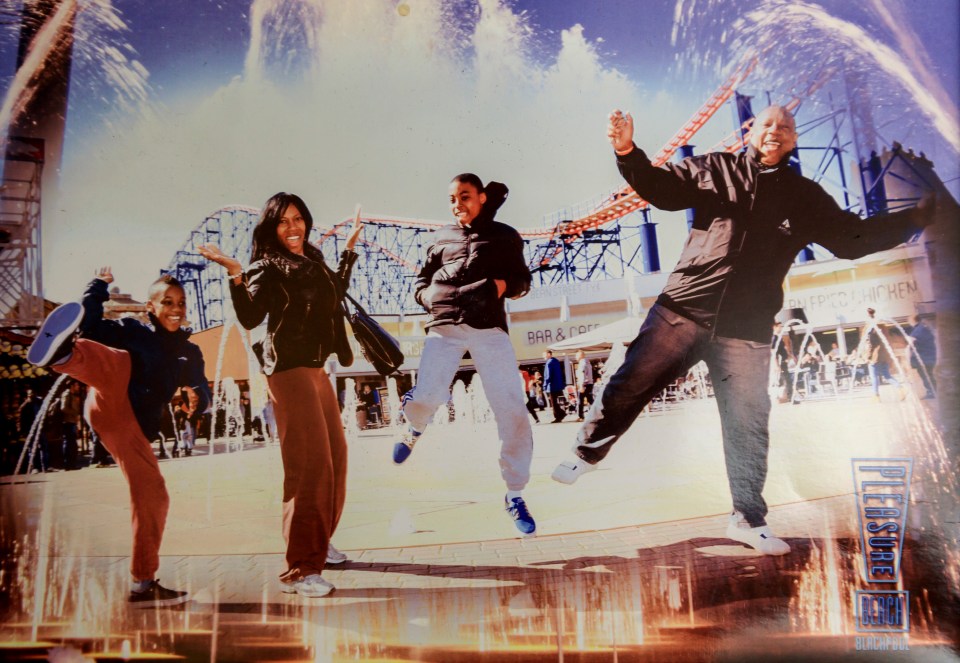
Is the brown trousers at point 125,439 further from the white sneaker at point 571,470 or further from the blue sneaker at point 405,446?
the white sneaker at point 571,470

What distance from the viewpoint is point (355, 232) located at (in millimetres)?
4395

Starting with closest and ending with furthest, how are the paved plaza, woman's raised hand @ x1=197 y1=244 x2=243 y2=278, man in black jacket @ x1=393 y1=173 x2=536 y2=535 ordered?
1. the paved plaza
2. woman's raised hand @ x1=197 y1=244 x2=243 y2=278
3. man in black jacket @ x1=393 y1=173 x2=536 y2=535

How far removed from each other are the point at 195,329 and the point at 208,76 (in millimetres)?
1926

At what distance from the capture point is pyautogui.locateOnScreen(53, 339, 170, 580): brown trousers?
3.95 meters

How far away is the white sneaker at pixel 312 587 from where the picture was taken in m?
3.82

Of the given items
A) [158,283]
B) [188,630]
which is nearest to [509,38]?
[158,283]

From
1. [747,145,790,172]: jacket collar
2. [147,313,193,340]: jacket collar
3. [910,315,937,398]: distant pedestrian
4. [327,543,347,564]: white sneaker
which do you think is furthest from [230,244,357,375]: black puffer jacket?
[910,315,937,398]: distant pedestrian

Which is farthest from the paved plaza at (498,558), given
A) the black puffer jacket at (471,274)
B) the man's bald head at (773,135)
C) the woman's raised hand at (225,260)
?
the man's bald head at (773,135)

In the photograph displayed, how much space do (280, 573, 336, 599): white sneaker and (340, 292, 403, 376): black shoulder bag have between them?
140 centimetres

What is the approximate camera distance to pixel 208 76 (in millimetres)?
4512

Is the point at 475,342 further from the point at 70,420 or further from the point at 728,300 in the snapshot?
the point at 70,420

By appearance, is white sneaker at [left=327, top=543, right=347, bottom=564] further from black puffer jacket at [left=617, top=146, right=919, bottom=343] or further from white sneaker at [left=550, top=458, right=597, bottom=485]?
black puffer jacket at [left=617, top=146, right=919, bottom=343]

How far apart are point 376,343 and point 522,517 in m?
1.58

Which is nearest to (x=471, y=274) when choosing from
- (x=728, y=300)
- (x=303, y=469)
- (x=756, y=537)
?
(x=303, y=469)
